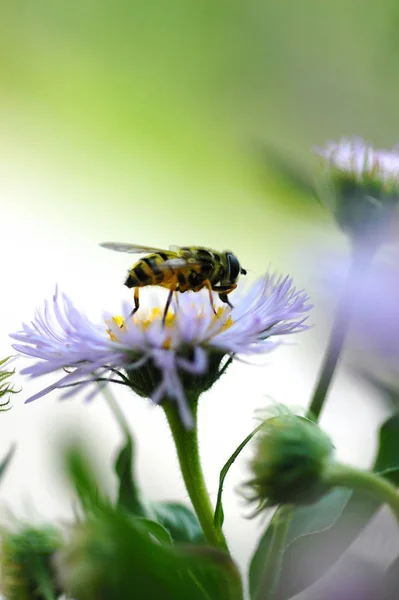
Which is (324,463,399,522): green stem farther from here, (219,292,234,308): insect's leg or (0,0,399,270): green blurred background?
(0,0,399,270): green blurred background

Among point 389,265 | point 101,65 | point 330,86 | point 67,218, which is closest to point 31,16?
point 101,65

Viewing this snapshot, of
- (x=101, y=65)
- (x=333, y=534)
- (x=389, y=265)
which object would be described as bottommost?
(x=333, y=534)

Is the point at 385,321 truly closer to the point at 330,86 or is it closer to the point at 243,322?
the point at 243,322

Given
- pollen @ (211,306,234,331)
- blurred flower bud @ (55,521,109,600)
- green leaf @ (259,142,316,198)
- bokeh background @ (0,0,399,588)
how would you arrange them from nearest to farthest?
blurred flower bud @ (55,521,109,600), pollen @ (211,306,234,331), green leaf @ (259,142,316,198), bokeh background @ (0,0,399,588)

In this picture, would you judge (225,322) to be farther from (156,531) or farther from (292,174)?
(292,174)

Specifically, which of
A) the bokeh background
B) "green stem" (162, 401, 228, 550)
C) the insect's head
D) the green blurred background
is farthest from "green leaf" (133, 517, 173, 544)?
the green blurred background

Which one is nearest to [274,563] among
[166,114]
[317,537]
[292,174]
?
[317,537]

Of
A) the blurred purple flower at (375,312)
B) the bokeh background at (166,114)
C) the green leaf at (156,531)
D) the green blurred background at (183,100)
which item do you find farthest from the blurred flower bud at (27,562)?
the green blurred background at (183,100)
